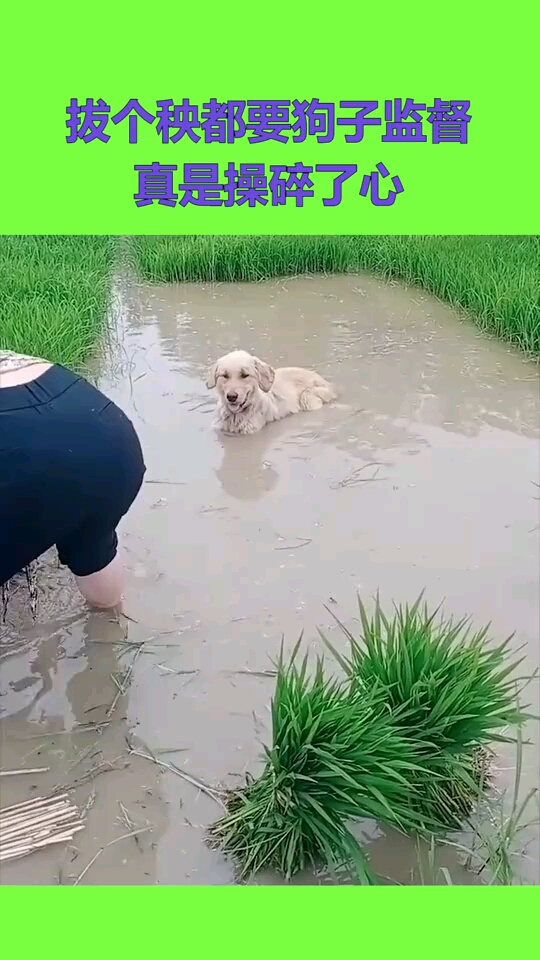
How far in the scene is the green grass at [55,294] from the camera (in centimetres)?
494

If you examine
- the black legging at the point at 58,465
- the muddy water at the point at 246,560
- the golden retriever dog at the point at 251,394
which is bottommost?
the muddy water at the point at 246,560

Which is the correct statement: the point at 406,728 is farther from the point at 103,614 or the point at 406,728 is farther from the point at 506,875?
the point at 103,614

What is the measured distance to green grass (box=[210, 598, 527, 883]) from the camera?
2.09 meters

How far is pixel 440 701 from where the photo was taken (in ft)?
7.21

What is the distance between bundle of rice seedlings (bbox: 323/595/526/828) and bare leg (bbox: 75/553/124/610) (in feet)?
3.17

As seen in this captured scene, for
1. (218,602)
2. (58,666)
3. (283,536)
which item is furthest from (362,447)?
(58,666)

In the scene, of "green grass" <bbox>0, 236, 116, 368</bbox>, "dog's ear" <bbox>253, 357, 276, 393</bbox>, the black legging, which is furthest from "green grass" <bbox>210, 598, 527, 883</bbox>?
"green grass" <bbox>0, 236, 116, 368</bbox>

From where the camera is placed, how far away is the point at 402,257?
7.63 m

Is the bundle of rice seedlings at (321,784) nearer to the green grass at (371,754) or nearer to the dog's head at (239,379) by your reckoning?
the green grass at (371,754)

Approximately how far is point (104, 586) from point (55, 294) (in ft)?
12.0

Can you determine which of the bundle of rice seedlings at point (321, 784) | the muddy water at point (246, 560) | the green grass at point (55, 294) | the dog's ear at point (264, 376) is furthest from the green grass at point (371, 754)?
the green grass at point (55, 294)

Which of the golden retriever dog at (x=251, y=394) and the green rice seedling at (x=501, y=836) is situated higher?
the golden retriever dog at (x=251, y=394)

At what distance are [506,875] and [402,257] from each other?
6281mm

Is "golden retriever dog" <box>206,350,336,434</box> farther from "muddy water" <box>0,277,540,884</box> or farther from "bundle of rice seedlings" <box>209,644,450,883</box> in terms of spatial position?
"bundle of rice seedlings" <box>209,644,450,883</box>
